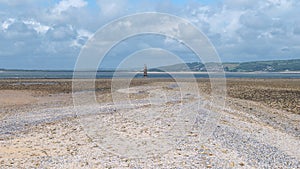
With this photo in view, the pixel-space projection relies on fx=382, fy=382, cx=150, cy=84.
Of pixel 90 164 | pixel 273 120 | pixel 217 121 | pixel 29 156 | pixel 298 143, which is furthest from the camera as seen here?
pixel 273 120

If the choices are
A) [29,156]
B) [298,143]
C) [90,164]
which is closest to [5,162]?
[29,156]

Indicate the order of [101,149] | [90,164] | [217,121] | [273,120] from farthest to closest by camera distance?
[273,120], [217,121], [101,149], [90,164]

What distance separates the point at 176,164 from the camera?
13.5 meters

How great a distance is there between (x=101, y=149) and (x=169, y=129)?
14.0ft

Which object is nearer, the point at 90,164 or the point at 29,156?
the point at 90,164

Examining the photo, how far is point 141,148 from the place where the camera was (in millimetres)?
15602

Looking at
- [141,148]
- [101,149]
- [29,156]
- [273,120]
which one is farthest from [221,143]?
[273,120]

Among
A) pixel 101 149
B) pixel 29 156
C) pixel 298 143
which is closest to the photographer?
pixel 29 156

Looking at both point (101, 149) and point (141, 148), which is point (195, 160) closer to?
point (141, 148)

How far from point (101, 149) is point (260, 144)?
7544 millimetres

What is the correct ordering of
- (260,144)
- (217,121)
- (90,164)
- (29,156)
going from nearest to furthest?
(90,164) → (29,156) → (260,144) → (217,121)

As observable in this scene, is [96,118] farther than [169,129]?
Yes

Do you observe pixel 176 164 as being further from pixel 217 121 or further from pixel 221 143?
pixel 217 121

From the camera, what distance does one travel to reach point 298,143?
20.1 m
